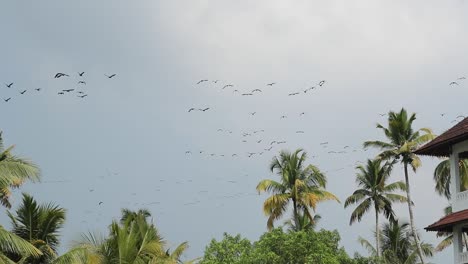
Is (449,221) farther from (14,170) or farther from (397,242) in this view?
(397,242)

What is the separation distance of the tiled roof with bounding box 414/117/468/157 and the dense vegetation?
5978 mm

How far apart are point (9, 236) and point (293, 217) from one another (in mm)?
29533

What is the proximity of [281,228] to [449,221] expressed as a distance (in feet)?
27.0

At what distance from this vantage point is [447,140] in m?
26.8

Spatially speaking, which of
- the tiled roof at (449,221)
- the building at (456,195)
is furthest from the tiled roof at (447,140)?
the tiled roof at (449,221)

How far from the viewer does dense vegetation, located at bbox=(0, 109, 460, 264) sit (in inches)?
1020

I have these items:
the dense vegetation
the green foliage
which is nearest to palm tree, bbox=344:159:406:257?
the dense vegetation

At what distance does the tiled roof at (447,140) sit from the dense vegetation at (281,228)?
19.6 feet

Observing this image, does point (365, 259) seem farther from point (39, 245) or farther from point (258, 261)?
point (39, 245)

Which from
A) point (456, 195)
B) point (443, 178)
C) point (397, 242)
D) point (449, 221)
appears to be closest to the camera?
point (449, 221)

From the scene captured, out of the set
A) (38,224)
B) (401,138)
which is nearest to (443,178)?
(401,138)

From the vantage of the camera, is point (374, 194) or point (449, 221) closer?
point (449, 221)

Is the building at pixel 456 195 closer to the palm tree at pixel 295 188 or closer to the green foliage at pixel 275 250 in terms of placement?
the green foliage at pixel 275 250

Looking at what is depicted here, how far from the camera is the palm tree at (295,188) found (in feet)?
155
